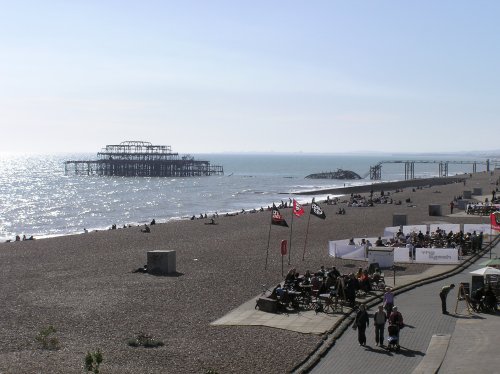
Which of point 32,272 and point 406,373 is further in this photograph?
point 32,272

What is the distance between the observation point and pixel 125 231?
154 feet

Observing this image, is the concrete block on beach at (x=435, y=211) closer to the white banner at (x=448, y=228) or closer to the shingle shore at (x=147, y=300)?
the shingle shore at (x=147, y=300)

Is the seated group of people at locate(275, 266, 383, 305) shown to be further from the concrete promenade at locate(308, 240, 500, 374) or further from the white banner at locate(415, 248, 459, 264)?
the white banner at locate(415, 248, 459, 264)

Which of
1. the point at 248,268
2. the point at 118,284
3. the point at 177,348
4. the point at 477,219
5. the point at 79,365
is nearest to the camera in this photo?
the point at 79,365

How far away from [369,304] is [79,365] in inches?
307

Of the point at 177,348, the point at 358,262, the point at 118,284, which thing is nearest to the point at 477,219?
the point at 358,262

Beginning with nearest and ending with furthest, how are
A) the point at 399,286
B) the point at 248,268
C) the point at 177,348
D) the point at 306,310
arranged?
the point at 177,348
the point at 306,310
the point at 399,286
the point at 248,268

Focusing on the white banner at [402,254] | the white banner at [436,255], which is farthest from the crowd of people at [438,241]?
the white banner at [436,255]

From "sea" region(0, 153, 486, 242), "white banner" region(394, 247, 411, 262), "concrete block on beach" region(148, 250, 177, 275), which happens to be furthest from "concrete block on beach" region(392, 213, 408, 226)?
"sea" region(0, 153, 486, 242)

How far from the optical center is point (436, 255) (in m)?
26.0

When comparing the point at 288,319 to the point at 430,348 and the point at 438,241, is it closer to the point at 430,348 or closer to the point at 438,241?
the point at 430,348

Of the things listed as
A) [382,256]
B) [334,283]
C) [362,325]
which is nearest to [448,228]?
[382,256]

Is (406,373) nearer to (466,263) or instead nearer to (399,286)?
(399,286)

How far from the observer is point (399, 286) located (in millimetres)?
20953
